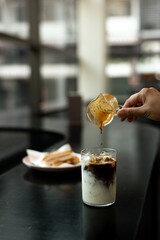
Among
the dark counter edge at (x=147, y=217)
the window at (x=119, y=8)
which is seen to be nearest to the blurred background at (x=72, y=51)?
the window at (x=119, y=8)

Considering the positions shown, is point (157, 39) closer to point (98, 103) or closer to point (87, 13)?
point (87, 13)

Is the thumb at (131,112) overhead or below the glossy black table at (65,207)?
overhead

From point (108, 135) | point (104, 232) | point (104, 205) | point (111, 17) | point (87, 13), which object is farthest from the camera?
point (111, 17)

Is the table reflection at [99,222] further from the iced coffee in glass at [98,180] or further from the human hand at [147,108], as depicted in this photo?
the human hand at [147,108]

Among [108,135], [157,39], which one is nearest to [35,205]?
[108,135]

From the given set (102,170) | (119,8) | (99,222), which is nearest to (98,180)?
(102,170)

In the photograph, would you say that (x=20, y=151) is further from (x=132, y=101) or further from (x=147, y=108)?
(x=147, y=108)
